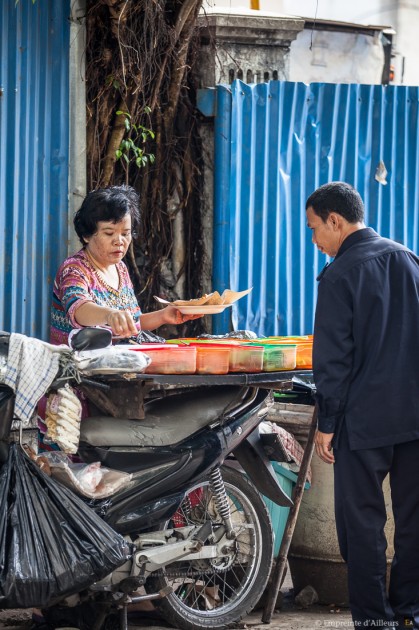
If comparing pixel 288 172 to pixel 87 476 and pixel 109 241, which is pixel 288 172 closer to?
pixel 109 241

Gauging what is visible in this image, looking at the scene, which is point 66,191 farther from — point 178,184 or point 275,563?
point 275,563

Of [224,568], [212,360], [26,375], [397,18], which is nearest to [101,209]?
[212,360]

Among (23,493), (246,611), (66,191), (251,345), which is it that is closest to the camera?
(23,493)

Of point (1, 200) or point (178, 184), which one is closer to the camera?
point (1, 200)

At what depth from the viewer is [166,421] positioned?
420cm

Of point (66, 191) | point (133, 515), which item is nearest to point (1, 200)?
point (66, 191)

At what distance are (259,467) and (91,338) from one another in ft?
4.48

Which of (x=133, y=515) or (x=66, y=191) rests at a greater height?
(x=66, y=191)

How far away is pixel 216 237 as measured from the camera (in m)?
6.07

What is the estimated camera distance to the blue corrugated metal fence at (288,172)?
608 cm

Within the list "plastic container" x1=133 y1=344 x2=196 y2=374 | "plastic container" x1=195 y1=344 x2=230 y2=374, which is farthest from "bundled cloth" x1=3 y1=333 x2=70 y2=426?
"plastic container" x1=195 y1=344 x2=230 y2=374

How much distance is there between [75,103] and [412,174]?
2401 millimetres

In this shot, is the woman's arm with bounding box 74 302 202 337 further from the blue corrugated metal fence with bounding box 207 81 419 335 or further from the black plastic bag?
the blue corrugated metal fence with bounding box 207 81 419 335

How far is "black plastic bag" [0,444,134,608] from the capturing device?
133 inches
